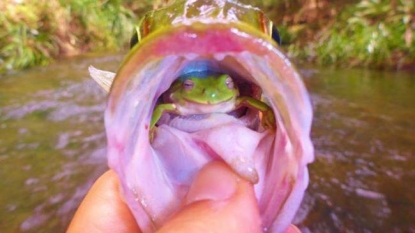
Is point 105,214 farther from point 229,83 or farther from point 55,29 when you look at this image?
point 55,29

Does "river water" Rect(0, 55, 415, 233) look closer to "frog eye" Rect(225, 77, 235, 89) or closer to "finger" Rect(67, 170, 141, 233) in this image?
"finger" Rect(67, 170, 141, 233)

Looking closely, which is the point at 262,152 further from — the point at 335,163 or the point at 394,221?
the point at 335,163

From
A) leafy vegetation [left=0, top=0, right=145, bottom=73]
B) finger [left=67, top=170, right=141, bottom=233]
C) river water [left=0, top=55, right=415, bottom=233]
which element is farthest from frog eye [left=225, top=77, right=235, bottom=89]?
leafy vegetation [left=0, top=0, right=145, bottom=73]

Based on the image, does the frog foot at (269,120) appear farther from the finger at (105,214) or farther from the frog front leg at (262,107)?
the finger at (105,214)

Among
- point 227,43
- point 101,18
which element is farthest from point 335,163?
point 101,18

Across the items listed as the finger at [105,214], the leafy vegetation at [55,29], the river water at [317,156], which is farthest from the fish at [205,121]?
the leafy vegetation at [55,29]

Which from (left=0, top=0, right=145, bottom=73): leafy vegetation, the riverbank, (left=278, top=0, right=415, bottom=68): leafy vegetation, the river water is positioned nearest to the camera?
the river water

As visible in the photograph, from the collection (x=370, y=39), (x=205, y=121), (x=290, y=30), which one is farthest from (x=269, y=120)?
(x=290, y=30)
